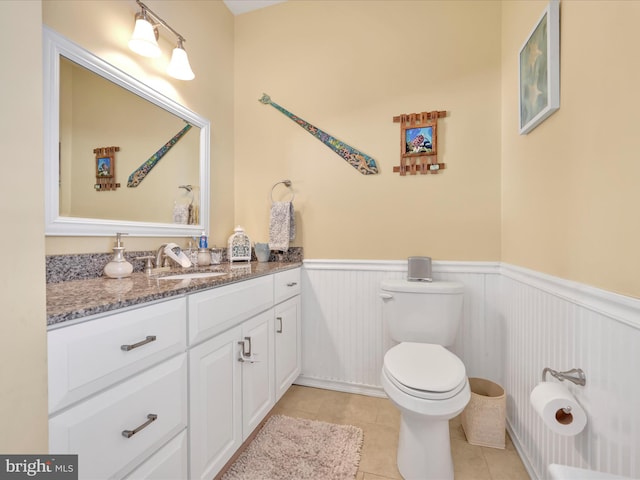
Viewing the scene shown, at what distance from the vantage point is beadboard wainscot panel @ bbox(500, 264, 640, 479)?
0.74 metres

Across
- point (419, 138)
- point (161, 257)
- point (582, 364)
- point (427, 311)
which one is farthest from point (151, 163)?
point (582, 364)

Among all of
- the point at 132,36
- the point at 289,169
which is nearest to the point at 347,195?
the point at 289,169

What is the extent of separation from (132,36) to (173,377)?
60.8 inches

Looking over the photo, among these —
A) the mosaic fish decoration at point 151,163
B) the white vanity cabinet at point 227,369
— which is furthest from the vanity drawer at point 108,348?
the mosaic fish decoration at point 151,163

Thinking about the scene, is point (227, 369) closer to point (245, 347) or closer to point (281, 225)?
point (245, 347)

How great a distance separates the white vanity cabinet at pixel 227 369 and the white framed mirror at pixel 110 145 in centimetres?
66

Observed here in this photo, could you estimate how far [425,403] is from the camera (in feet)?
3.77

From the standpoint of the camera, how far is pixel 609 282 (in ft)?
2.70

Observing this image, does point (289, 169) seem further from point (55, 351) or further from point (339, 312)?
point (55, 351)

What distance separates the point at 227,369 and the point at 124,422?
459mm

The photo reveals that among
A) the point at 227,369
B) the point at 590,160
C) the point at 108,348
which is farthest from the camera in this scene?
the point at 227,369

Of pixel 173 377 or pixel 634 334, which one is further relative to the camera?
pixel 173 377

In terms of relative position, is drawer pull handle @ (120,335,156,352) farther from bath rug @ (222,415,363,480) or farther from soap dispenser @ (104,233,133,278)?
bath rug @ (222,415,363,480)

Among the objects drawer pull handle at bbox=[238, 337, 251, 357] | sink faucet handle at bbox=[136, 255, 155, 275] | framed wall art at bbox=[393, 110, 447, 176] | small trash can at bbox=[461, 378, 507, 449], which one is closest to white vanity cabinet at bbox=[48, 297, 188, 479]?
drawer pull handle at bbox=[238, 337, 251, 357]
